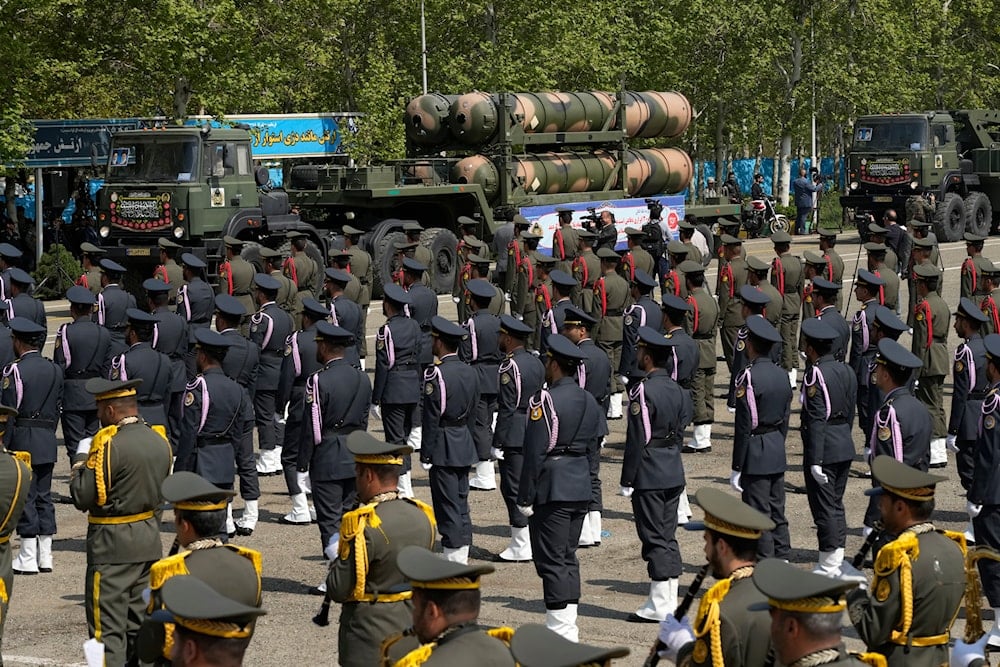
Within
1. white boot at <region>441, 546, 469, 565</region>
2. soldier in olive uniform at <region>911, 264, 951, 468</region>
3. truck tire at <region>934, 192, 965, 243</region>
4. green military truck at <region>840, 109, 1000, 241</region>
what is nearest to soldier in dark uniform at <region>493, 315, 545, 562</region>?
white boot at <region>441, 546, 469, 565</region>

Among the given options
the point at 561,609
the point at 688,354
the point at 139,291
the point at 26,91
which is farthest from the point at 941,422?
the point at 26,91

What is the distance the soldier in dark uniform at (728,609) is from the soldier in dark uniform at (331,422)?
495 centimetres

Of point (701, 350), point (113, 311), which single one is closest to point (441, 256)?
point (701, 350)

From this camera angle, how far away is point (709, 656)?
241 inches

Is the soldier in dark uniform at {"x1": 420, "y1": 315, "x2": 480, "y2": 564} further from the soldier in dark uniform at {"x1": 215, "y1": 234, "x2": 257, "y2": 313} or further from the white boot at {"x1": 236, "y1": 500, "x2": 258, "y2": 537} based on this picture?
the soldier in dark uniform at {"x1": 215, "y1": 234, "x2": 257, "y2": 313}

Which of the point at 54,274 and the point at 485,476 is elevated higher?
the point at 54,274

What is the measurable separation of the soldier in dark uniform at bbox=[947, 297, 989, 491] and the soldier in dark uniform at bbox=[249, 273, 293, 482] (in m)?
6.13

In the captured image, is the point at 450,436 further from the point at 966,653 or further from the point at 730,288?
the point at 730,288

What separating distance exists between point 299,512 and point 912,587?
7136 mm

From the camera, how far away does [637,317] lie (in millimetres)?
16312

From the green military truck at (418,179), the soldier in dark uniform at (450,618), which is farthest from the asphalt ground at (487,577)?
the green military truck at (418,179)

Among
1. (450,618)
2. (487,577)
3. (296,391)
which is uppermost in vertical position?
(450,618)

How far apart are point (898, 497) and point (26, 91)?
27.1 m

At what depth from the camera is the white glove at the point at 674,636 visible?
20.7 ft
